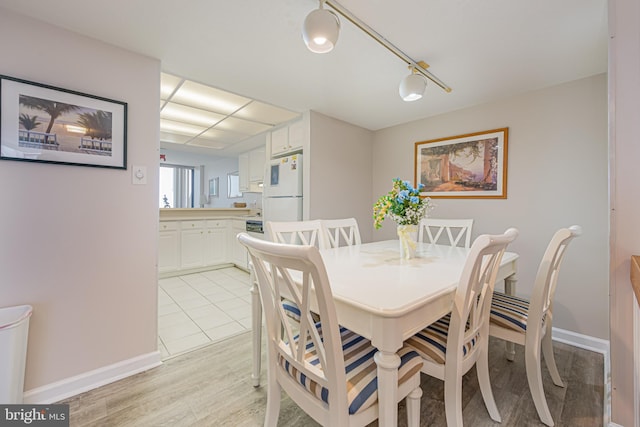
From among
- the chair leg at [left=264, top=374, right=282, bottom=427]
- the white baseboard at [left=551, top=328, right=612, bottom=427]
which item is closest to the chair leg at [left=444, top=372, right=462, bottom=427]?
the chair leg at [left=264, top=374, right=282, bottom=427]

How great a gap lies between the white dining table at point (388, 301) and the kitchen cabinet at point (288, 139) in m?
1.98

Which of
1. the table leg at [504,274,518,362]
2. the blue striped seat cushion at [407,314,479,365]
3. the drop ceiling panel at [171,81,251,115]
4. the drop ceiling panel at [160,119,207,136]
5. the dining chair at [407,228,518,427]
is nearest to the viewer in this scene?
the dining chair at [407,228,518,427]

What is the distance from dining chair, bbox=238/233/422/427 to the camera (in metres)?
0.75

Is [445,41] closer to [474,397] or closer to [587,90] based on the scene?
[587,90]

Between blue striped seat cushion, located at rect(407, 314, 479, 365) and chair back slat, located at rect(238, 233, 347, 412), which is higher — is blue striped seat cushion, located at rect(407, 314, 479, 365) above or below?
below

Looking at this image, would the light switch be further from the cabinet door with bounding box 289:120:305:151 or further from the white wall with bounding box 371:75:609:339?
the white wall with bounding box 371:75:609:339

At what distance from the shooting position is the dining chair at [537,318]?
1.22 meters

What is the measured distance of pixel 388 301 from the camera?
0.87 meters

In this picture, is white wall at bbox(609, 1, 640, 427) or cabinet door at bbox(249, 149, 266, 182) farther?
cabinet door at bbox(249, 149, 266, 182)

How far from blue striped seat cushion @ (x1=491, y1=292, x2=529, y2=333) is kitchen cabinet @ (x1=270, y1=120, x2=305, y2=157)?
244 centimetres

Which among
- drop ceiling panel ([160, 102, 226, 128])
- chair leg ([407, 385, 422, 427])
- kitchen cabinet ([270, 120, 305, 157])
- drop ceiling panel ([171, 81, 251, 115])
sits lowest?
chair leg ([407, 385, 422, 427])

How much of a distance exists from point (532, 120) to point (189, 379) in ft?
11.3

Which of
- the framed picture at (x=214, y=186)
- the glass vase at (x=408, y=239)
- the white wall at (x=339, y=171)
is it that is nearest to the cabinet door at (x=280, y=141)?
the white wall at (x=339, y=171)

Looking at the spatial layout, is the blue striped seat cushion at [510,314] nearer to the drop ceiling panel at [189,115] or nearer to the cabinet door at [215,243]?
the drop ceiling panel at [189,115]
